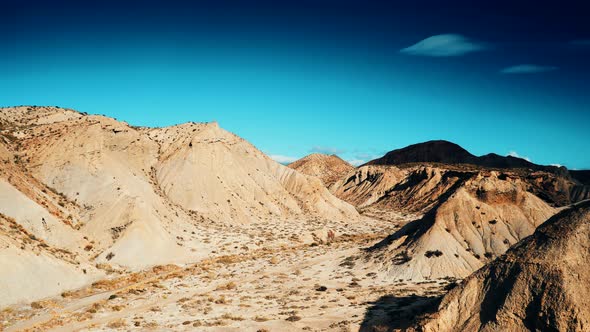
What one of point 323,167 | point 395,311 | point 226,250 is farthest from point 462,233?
point 323,167

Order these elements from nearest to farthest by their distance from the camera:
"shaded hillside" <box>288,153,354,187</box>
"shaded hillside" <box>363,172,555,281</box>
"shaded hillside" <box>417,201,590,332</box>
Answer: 1. "shaded hillside" <box>417,201,590,332</box>
2. "shaded hillside" <box>363,172,555,281</box>
3. "shaded hillside" <box>288,153,354,187</box>

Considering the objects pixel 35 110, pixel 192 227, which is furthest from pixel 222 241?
pixel 35 110

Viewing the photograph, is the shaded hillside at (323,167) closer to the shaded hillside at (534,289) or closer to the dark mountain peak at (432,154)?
the dark mountain peak at (432,154)

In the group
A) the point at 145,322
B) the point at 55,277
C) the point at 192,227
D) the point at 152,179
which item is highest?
the point at 152,179

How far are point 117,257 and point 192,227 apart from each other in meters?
17.6

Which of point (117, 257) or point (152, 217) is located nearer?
point (117, 257)

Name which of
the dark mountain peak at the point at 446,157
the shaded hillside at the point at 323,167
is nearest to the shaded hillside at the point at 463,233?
the shaded hillside at the point at 323,167

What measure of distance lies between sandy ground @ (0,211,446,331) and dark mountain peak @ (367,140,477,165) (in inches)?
5046

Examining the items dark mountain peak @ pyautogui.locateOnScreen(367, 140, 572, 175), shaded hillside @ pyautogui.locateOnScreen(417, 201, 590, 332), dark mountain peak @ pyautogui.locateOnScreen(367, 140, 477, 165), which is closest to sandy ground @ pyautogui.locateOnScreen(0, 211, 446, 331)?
shaded hillside @ pyautogui.locateOnScreen(417, 201, 590, 332)

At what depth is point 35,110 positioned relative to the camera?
67.6 meters

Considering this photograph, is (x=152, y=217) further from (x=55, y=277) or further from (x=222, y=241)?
(x=55, y=277)

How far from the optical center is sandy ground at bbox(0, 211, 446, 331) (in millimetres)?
22281

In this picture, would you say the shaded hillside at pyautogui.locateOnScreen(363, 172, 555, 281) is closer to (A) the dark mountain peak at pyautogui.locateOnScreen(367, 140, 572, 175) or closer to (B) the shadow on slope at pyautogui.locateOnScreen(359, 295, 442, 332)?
(B) the shadow on slope at pyautogui.locateOnScreen(359, 295, 442, 332)

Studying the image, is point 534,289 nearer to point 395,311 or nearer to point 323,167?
point 395,311
